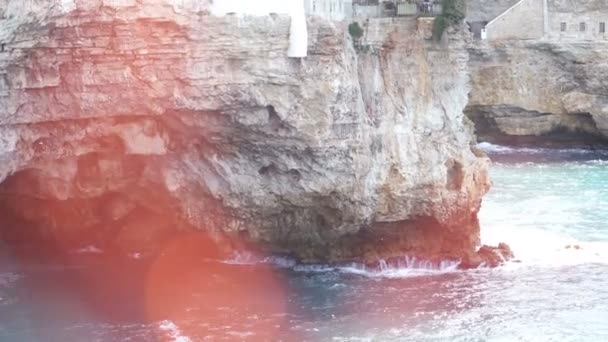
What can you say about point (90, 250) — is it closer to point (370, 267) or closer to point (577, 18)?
point (370, 267)

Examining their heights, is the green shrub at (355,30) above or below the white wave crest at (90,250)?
above

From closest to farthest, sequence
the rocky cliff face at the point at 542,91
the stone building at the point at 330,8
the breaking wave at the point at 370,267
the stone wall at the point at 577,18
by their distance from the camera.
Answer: the stone building at the point at 330,8 → the breaking wave at the point at 370,267 → the stone wall at the point at 577,18 → the rocky cliff face at the point at 542,91

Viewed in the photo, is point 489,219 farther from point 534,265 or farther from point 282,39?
point 282,39

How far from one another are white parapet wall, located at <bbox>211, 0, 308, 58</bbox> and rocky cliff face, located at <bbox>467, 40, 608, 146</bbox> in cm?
3002

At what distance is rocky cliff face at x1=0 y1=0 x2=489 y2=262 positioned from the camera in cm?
2127

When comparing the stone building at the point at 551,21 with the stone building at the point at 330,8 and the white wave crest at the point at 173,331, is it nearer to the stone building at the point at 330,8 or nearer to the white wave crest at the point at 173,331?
the stone building at the point at 330,8

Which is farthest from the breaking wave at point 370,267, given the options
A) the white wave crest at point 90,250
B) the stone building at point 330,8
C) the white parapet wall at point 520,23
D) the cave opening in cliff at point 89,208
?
the white parapet wall at point 520,23

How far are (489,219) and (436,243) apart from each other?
8081mm

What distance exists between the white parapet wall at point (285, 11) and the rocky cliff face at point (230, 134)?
22 cm

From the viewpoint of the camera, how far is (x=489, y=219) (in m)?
33.4

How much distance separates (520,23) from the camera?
5003 centimetres

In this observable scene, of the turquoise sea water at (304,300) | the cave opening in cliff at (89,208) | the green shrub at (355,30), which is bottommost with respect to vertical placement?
the turquoise sea water at (304,300)

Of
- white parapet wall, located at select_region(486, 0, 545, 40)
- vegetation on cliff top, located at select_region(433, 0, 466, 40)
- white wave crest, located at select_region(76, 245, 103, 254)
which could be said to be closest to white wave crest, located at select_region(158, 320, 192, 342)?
white wave crest, located at select_region(76, 245, 103, 254)

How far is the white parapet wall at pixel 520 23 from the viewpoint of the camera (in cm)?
4969
